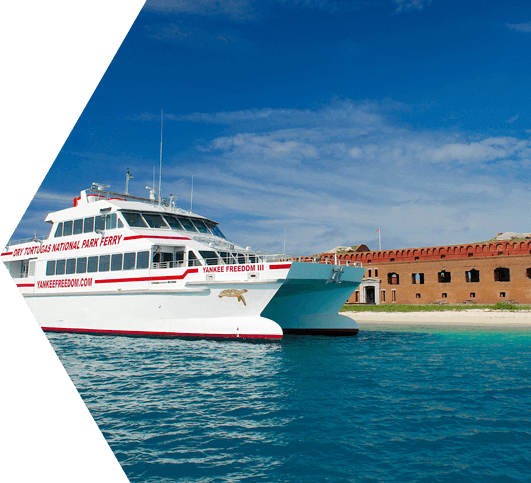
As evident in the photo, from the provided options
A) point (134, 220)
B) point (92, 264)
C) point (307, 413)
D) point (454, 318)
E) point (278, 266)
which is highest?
point (134, 220)

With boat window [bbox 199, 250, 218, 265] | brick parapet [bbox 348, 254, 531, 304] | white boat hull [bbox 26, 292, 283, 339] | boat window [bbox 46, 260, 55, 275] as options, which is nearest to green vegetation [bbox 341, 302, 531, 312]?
brick parapet [bbox 348, 254, 531, 304]

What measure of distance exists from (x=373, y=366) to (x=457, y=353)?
535cm

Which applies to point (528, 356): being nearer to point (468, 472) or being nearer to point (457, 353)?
point (457, 353)

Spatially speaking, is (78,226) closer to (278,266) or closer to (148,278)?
(148,278)

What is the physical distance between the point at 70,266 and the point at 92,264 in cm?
207

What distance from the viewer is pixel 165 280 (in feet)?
60.5

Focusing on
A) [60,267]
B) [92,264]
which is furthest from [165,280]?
[60,267]

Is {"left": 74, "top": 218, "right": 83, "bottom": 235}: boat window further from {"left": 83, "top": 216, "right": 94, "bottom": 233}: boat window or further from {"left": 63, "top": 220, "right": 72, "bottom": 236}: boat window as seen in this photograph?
{"left": 63, "top": 220, "right": 72, "bottom": 236}: boat window

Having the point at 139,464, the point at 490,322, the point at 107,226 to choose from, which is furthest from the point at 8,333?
the point at 490,322

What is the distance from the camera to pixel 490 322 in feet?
100

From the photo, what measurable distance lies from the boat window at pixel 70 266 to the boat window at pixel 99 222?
2.51 metres

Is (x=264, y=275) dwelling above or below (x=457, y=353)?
above

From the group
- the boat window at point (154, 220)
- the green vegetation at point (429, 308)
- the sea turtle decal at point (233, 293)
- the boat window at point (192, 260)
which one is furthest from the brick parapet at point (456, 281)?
the sea turtle decal at point (233, 293)

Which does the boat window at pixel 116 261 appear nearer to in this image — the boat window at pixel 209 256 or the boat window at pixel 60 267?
the boat window at pixel 209 256
